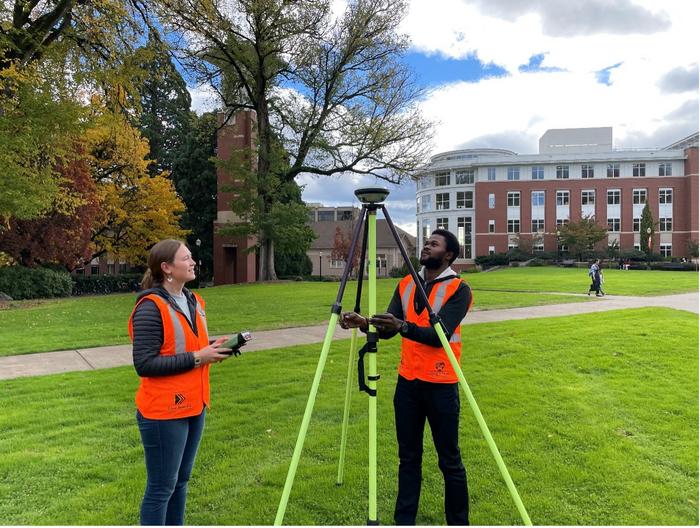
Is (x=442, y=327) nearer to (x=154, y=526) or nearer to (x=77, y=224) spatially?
(x=154, y=526)

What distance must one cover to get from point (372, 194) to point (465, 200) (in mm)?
67801

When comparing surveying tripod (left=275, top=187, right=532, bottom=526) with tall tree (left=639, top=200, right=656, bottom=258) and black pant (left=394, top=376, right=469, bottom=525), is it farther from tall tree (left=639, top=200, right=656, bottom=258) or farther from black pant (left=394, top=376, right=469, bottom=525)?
tall tree (left=639, top=200, right=656, bottom=258)

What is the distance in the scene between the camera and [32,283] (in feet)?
85.4

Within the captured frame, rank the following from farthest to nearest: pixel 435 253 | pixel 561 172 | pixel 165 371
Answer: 1. pixel 561 172
2. pixel 435 253
3. pixel 165 371

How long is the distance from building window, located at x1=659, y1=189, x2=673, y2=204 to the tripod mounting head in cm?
7082

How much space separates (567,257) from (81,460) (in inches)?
2436

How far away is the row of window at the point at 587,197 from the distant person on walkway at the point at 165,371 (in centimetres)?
6666

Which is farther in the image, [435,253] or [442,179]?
[442,179]

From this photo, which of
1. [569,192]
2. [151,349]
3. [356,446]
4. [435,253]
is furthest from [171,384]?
[569,192]

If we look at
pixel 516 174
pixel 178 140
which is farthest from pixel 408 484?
pixel 516 174

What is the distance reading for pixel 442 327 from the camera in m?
3.07

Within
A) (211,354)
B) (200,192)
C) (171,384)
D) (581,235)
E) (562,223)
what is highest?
(200,192)

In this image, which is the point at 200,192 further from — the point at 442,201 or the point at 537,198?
the point at 537,198

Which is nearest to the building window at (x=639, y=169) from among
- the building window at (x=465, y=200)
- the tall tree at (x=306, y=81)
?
the building window at (x=465, y=200)
